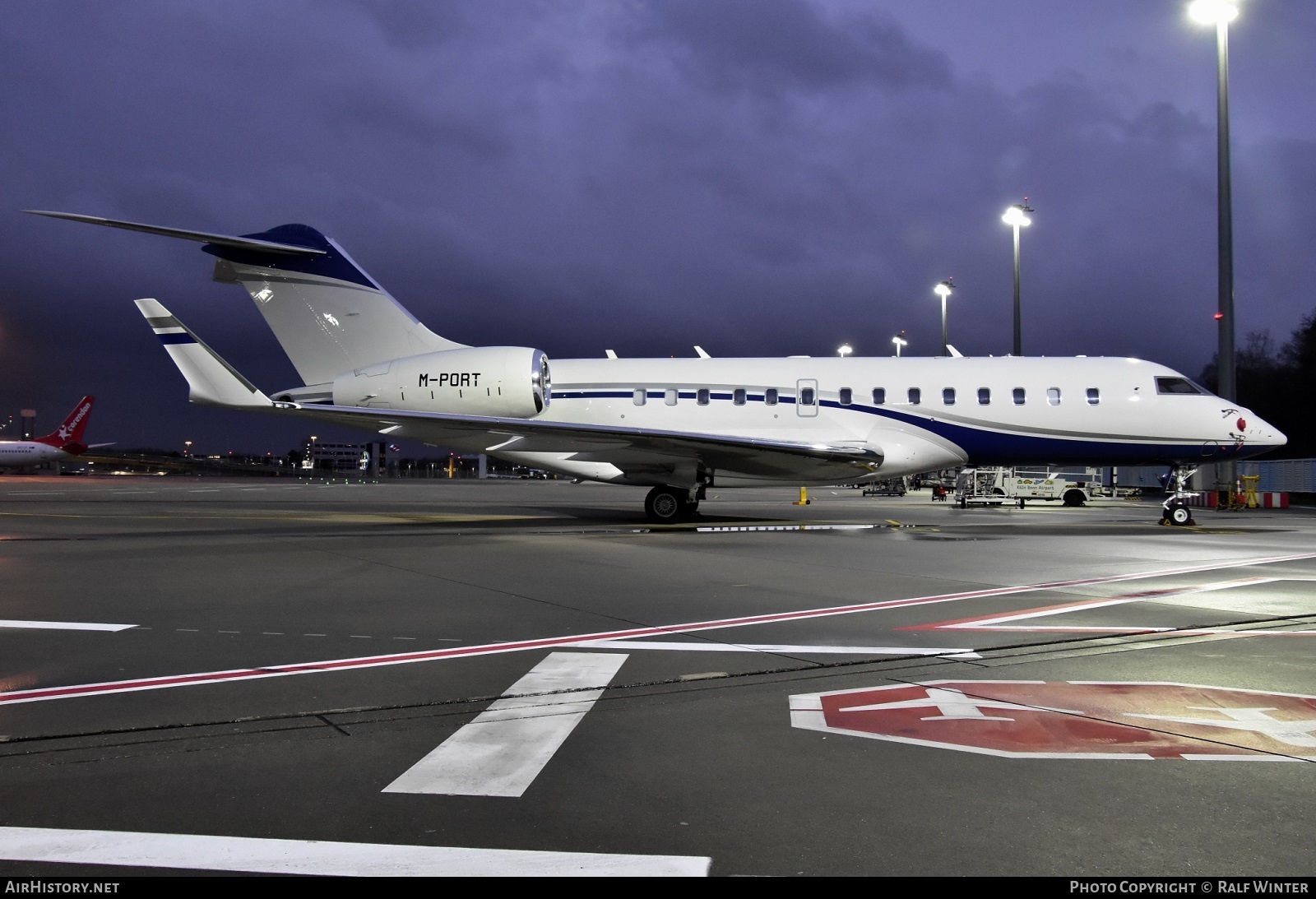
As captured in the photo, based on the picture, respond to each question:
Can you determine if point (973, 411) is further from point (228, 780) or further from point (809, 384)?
point (228, 780)

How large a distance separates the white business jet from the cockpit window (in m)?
0.04

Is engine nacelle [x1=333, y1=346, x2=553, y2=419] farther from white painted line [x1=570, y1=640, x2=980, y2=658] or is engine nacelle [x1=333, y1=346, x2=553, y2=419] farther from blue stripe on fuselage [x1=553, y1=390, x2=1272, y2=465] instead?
white painted line [x1=570, y1=640, x2=980, y2=658]

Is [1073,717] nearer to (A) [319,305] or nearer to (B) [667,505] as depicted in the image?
(B) [667,505]

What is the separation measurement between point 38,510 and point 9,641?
18.4 metres

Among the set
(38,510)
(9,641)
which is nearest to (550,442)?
(9,641)

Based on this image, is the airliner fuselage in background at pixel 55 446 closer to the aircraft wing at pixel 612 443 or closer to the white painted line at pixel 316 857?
the aircraft wing at pixel 612 443

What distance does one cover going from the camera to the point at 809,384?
17000 mm

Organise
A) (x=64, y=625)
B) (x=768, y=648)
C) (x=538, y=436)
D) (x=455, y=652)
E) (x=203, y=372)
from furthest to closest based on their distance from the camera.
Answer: (x=538, y=436), (x=203, y=372), (x=64, y=625), (x=768, y=648), (x=455, y=652)

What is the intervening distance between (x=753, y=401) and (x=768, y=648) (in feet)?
39.3

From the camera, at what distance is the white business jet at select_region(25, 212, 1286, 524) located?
52.4 feet

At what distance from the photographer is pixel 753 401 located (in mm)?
17172

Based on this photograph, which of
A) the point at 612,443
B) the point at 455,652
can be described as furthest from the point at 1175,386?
the point at 455,652

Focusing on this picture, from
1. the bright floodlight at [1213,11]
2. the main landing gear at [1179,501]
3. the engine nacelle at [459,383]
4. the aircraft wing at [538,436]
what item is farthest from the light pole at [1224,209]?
the engine nacelle at [459,383]

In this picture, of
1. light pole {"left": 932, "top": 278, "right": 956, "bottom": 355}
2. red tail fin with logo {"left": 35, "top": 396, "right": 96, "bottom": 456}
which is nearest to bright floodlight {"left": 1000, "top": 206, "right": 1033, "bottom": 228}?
light pole {"left": 932, "top": 278, "right": 956, "bottom": 355}
